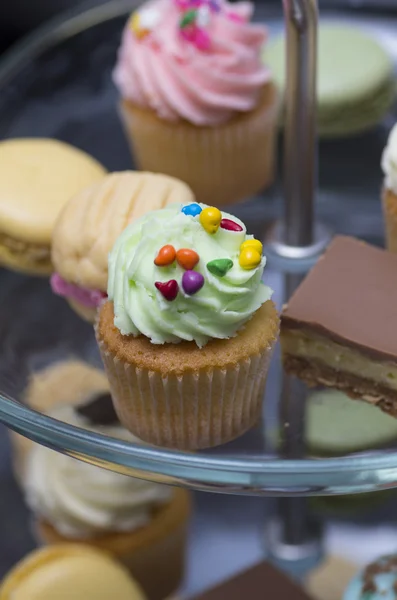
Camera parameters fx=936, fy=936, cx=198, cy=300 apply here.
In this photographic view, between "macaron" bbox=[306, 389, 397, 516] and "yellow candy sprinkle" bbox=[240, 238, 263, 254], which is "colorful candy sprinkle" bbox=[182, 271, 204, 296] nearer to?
"yellow candy sprinkle" bbox=[240, 238, 263, 254]

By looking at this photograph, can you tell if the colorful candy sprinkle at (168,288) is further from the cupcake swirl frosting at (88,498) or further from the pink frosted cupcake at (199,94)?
the cupcake swirl frosting at (88,498)

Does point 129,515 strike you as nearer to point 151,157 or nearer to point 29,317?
point 29,317

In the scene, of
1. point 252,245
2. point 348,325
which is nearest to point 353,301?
point 348,325

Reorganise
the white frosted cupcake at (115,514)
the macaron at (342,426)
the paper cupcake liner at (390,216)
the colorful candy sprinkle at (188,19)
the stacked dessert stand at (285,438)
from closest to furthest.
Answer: the stacked dessert stand at (285,438) < the macaron at (342,426) < the paper cupcake liner at (390,216) < the colorful candy sprinkle at (188,19) < the white frosted cupcake at (115,514)

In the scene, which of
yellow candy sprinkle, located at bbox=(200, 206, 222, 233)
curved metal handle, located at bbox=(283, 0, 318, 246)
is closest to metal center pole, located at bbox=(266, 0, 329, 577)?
curved metal handle, located at bbox=(283, 0, 318, 246)

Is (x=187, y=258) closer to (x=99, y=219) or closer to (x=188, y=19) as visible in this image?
(x=99, y=219)

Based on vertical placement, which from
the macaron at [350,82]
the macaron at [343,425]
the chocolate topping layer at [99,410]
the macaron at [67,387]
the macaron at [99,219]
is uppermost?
the macaron at [99,219]

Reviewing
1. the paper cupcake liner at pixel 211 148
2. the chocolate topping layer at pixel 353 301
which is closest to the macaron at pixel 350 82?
the paper cupcake liner at pixel 211 148

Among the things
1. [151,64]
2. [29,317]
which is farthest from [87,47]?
[29,317]
